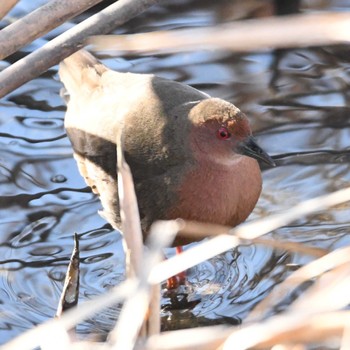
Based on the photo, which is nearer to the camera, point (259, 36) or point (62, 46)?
point (259, 36)

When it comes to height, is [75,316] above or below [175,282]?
above

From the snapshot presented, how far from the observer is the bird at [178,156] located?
163 inches

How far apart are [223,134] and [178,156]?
22cm

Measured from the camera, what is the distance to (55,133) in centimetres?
538

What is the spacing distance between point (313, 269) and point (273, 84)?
359cm

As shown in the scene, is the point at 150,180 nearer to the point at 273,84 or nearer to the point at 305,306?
the point at 273,84

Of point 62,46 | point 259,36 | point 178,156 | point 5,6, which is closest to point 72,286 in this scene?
point 62,46

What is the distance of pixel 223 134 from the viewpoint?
4160 mm

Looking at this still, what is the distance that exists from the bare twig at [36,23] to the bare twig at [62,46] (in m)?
0.05

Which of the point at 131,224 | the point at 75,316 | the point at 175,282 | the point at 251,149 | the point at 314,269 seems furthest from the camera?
the point at 175,282

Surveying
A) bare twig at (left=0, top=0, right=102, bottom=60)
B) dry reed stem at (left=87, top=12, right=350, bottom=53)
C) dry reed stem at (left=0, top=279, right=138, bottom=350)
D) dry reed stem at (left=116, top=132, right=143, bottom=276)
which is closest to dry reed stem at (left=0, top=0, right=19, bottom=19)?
bare twig at (left=0, top=0, right=102, bottom=60)

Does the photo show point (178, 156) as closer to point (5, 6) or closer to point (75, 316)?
point (5, 6)

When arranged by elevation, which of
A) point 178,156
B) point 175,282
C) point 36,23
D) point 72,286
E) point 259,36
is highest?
point 259,36

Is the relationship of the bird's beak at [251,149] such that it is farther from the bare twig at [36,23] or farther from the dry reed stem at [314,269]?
the dry reed stem at [314,269]
